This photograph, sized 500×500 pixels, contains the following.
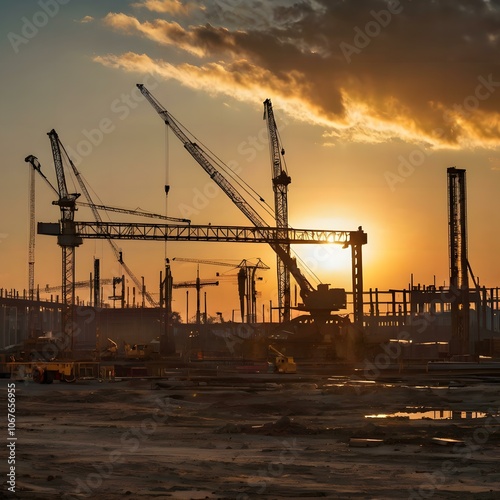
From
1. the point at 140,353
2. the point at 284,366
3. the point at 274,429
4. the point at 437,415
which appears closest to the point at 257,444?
the point at 274,429

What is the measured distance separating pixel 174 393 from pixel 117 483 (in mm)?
28195

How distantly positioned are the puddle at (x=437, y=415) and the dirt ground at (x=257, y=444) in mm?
40

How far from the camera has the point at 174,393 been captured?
155 ft

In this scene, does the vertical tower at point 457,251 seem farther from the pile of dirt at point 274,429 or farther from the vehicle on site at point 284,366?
the pile of dirt at point 274,429

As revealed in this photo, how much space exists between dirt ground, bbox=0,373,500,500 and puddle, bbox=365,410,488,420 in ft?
0.13

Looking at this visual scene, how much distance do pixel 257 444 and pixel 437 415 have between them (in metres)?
11.6

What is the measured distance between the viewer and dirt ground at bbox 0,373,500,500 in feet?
61.4

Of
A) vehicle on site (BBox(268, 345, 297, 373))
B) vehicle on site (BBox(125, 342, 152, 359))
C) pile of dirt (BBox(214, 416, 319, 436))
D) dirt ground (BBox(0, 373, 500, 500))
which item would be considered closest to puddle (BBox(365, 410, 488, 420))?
dirt ground (BBox(0, 373, 500, 500))

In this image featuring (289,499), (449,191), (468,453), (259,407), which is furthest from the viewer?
(449,191)

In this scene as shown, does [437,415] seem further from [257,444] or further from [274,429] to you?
[257,444]

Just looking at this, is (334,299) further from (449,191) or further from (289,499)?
(289,499)

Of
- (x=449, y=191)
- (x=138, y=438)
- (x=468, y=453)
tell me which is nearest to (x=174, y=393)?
(x=138, y=438)

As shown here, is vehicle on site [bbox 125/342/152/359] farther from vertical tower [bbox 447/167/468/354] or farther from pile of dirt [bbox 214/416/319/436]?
pile of dirt [bbox 214/416/319/436]

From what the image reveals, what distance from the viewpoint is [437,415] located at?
116ft
